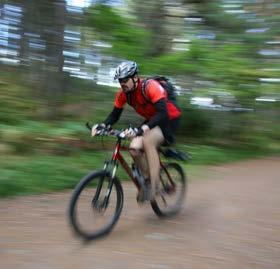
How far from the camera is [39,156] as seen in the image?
911 centimetres

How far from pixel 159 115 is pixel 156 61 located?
574 centimetres

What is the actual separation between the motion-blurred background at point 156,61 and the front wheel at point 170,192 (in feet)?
11.7

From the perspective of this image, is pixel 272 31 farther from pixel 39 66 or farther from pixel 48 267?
pixel 48 267

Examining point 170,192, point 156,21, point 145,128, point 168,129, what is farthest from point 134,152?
point 156,21

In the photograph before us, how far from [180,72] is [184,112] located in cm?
118

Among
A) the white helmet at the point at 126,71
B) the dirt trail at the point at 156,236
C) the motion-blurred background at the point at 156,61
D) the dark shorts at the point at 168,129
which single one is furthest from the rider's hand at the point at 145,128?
the motion-blurred background at the point at 156,61

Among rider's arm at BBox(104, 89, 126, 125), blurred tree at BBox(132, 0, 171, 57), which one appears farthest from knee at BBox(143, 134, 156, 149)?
blurred tree at BBox(132, 0, 171, 57)

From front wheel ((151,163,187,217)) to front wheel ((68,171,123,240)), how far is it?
705 millimetres

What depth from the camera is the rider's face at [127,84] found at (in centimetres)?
569

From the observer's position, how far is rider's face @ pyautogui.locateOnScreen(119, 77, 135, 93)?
569 cm

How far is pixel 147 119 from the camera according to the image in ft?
20.2

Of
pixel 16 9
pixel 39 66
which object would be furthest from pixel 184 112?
pixel 16 9

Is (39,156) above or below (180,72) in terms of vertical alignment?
below

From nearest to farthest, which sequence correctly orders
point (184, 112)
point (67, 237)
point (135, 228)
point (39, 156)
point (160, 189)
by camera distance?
point (67, 237)
point (135, 228)
point (160, 189)
point (39, 156)
point (184, 112)
